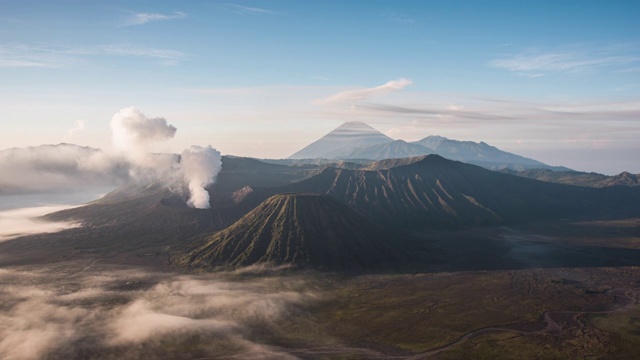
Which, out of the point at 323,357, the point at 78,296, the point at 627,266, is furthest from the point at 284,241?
the point at 627,266

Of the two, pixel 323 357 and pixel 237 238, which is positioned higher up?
pixel 237 238

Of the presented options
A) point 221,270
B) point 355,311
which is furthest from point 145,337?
point 221,270

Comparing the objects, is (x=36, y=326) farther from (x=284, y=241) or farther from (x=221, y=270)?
(x=284, y=241)

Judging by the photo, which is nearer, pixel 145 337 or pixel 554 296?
pixel 145 337

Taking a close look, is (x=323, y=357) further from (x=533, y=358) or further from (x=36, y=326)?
(x=36, y=326)

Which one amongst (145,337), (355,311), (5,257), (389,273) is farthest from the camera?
(5,257)

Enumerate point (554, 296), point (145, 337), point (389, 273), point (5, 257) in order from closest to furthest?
point (145, 337)
point (554, 296)
point (389, 273)
point (5, 257)
